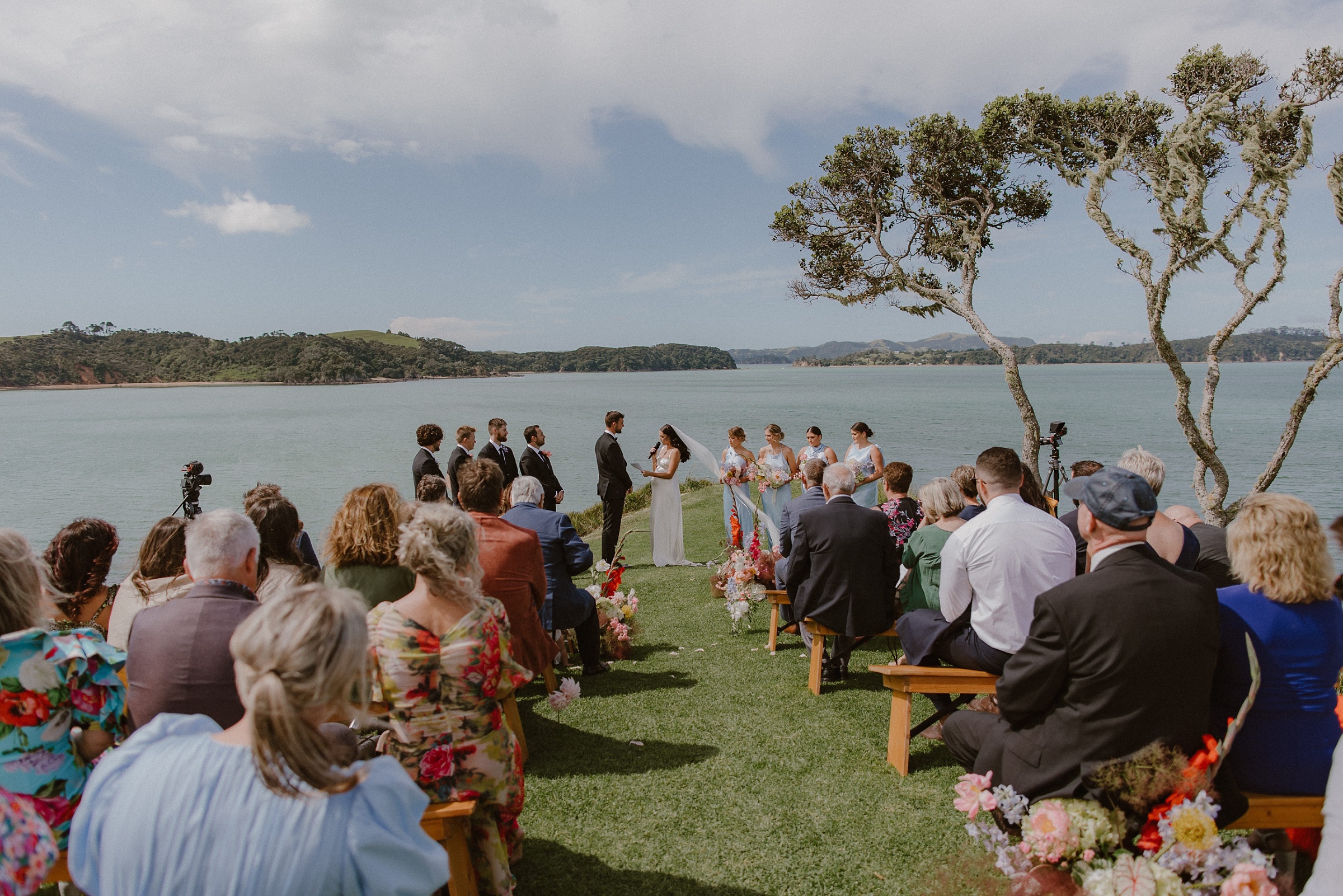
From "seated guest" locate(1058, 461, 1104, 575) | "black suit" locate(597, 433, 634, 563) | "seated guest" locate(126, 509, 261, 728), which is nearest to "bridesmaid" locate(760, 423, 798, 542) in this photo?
"black suit" locate(597, 433, 634, 563)

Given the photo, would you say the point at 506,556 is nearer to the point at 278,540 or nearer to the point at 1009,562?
the point at 278,540

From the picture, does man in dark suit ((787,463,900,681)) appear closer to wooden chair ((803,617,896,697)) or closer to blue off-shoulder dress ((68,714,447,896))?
wooden chair ((803,617,896,697))

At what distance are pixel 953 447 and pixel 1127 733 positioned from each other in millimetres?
43302

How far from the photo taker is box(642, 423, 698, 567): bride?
10.5 meters

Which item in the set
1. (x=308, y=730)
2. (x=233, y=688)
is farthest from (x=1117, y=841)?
(x=233, y=688)

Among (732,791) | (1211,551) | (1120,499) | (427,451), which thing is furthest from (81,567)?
(1211,551)

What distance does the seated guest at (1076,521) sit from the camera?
16.6 ft

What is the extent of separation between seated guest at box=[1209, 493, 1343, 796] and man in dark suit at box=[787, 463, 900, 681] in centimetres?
247

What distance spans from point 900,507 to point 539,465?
216 inches

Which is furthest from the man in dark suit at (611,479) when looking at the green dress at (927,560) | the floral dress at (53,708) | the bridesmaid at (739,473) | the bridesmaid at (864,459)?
the floral dress at (53,708)

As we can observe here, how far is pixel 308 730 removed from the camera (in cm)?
162

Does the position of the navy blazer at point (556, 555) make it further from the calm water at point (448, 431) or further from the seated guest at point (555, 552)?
the calm water at point (448, 431)

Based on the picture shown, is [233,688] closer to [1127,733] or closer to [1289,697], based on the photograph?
[1127,733]

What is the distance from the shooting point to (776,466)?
34.9ft
